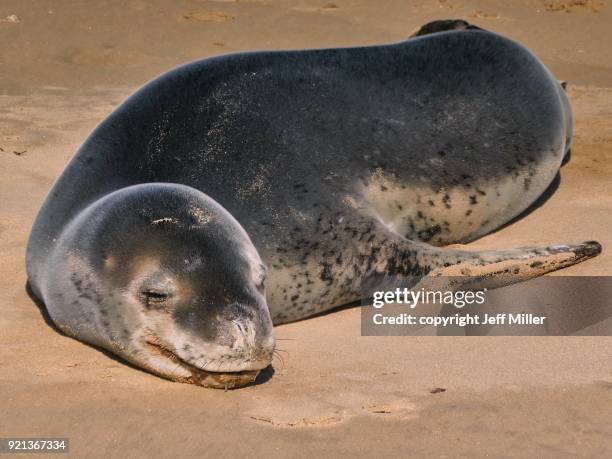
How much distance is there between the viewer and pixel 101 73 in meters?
10.5

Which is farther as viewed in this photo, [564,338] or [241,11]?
[241,11]

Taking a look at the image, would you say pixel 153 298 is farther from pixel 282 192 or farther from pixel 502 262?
pixel 502 262

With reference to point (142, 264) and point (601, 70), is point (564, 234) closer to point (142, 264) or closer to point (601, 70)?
point (142, 264)

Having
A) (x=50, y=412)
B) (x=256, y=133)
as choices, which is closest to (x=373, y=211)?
(x=256, y=133)

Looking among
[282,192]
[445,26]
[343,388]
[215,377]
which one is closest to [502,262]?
[282,192]

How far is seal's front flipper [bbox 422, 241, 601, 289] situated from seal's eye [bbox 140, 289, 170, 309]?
5.06 feet

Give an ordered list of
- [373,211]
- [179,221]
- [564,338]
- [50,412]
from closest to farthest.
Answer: [50,412], [179,221], [564,338], [373,211]

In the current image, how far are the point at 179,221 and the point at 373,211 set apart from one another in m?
1.42

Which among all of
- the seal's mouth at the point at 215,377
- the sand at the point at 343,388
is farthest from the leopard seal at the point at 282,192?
the sand at the point at 343,388

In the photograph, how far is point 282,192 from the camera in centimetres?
460

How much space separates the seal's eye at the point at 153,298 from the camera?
3.51 metres

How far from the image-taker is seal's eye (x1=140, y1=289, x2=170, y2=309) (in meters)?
3.51

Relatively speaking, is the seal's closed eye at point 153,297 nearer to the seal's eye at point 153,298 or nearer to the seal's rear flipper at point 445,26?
the seal's eye at point 153,298

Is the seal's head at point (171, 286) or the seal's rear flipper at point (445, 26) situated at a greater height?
the seal's rear flipper at point (445, 26)
